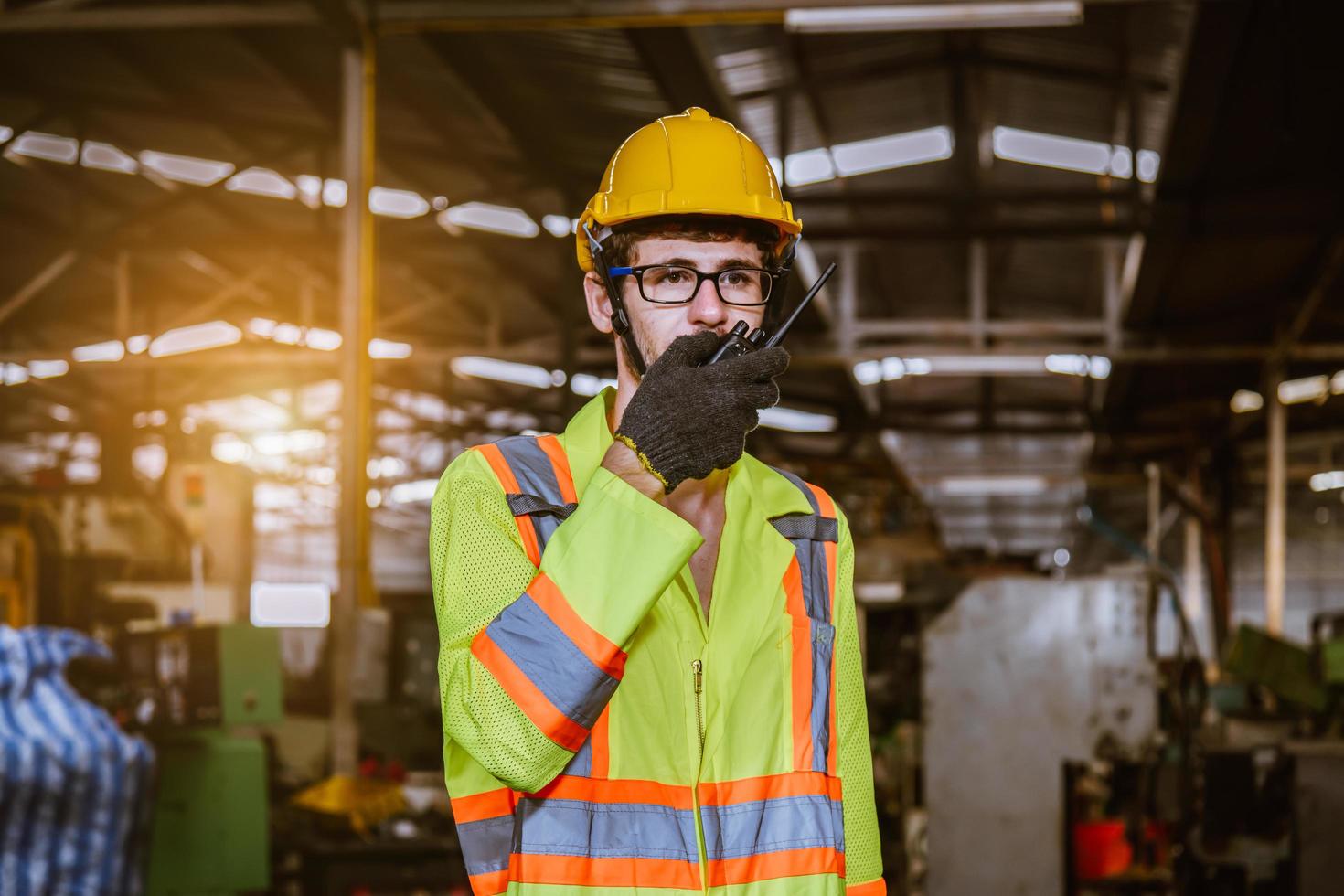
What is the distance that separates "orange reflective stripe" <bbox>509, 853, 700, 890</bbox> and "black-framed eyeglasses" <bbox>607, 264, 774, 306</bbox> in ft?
2.00

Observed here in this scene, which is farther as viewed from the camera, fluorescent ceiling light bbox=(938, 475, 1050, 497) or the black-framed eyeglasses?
fluorescent ceiling light bbox=(938, 475, 1050, 497)

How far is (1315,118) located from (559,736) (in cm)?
694

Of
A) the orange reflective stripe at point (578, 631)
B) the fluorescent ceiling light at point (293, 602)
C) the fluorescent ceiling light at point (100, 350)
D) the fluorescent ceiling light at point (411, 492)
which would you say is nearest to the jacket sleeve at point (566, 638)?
the orange reflective stripe at point (578, 631)

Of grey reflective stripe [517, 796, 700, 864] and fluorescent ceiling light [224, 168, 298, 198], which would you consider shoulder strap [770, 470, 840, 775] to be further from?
fluorescent ceiling light [224, 168, 298, 198]

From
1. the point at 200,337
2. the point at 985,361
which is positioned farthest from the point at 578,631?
the point at 200,337

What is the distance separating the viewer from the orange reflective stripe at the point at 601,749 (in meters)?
1.34

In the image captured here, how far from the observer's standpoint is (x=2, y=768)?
4.26 metres

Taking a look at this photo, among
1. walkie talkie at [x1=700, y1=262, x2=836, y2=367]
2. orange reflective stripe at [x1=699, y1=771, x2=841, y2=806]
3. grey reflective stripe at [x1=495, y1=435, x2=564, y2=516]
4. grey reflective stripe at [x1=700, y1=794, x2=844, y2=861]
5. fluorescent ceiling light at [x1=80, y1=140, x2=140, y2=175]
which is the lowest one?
grey reflective stripe at [x1=700, y1=794, x2=844, y2=861]

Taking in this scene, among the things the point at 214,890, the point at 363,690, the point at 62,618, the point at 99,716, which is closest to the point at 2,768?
the point at 99,716

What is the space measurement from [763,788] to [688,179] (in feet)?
2.29

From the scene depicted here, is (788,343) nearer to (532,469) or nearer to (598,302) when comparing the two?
(598,302)

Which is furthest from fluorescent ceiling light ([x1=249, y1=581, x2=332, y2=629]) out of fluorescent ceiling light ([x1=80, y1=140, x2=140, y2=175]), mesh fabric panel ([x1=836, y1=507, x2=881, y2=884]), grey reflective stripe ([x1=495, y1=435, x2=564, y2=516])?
grey reflective stripe ([x1=495, y1=435, x2=564, y2=516])

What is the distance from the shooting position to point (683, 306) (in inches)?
57.7

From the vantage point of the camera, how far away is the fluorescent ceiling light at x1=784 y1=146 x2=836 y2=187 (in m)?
9.00
